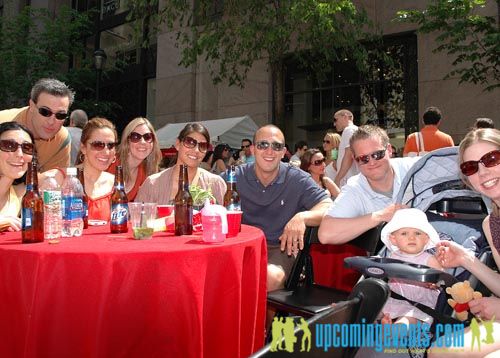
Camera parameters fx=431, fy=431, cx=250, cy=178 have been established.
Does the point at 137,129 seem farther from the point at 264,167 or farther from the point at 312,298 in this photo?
the point at 312,298

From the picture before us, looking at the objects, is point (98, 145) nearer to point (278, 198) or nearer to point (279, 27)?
point (278, 198)

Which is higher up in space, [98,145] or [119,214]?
[98,145]

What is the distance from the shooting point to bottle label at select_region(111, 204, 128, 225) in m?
2.82

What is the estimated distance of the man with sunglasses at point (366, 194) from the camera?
3244 mm

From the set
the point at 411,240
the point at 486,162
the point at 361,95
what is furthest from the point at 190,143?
the point at 361,95

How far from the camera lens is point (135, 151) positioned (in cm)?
460

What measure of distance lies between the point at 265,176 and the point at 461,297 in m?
2.16

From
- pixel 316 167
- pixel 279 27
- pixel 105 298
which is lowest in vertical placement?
pixel 105 298

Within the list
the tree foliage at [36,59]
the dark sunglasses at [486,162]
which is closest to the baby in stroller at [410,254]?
the dark sunglasses at [486,162]

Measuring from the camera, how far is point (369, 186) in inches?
143

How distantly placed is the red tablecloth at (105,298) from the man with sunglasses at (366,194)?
4.28 ft

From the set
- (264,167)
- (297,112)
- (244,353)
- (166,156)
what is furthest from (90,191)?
(297,112)

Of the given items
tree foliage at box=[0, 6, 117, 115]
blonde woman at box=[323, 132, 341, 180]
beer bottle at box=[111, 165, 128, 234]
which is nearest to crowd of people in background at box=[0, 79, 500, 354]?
beer bottle at box=[111, 165, 128, 234]

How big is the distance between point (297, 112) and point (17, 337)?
13979mm
